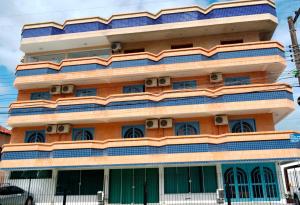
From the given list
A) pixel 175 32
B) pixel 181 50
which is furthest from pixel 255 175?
pixel 175 32

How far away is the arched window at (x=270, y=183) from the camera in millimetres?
17859

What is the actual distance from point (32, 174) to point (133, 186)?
8.17 metres

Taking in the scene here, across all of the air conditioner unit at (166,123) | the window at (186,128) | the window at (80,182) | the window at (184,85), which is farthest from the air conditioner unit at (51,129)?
the window at (184,85)

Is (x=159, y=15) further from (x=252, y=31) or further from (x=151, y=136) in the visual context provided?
(x=151, y=136)

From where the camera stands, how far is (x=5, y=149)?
21.3 m

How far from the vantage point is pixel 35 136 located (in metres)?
23.0

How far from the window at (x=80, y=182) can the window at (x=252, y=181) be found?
923 cm

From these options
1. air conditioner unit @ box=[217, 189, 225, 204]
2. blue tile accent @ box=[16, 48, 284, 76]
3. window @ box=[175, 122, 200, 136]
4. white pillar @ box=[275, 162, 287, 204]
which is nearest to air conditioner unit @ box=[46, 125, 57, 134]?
blue tile accent @ box=[16, 48, 284, 76]

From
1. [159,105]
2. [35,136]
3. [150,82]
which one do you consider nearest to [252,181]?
[159,105]

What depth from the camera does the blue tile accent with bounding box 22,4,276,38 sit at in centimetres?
2183

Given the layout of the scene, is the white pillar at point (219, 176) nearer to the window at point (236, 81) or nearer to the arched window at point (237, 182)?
the arched window at point (237, 182)

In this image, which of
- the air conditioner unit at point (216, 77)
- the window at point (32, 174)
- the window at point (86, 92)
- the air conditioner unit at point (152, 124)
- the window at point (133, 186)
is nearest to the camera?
the window at point (133, 186)

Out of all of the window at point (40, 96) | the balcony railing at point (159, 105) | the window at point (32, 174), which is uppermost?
the window at point (40, 96)

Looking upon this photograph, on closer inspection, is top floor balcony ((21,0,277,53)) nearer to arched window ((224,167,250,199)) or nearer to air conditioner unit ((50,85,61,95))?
air conditioner unit ((50,85,61,95))
